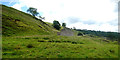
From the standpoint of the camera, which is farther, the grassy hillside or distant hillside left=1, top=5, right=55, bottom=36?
distant hillside left=1, top=5, right=55, bottom=36

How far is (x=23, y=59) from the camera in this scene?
37.6 ft

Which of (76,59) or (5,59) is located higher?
(5,59)

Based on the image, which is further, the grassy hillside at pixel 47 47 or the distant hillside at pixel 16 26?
the distant hillside at pixel 16 26

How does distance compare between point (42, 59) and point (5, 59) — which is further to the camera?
point (42, 59)

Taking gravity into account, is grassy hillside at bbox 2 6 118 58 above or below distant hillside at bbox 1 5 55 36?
below

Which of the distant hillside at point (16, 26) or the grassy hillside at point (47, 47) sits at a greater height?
the distant hillside at point (16, 26)

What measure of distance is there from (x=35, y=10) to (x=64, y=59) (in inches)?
4836

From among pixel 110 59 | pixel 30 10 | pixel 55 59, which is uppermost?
pixel 30 10

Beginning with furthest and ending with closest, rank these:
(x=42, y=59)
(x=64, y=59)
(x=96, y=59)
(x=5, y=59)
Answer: (x=96, y=59) < (x=64, y=59) < (x=42, y=59) < (x=5, y=59)

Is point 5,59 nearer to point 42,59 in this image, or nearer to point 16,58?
point 16,58

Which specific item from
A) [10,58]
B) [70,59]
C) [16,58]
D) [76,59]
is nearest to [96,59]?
[76,59]

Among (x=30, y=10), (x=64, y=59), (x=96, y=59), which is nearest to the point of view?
(x=64, y=59)

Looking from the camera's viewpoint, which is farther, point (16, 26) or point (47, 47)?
point (16, 26)

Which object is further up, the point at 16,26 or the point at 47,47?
the point at 16,26
